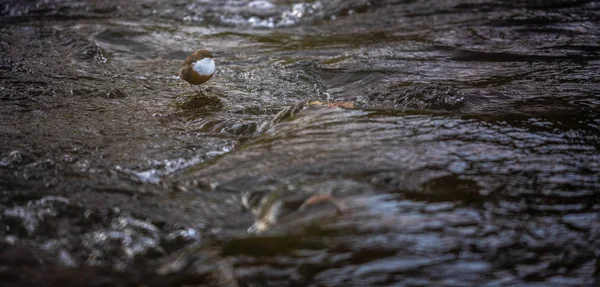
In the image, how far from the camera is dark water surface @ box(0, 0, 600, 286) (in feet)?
7.48

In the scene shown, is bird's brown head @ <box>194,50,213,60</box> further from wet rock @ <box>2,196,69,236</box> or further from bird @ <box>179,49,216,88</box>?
wet rock @ <box>2,196,69,236</box>

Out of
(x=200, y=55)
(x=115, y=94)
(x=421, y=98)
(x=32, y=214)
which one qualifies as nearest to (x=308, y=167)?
(x=32, y=214)

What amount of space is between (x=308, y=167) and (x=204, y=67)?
88.2 inches

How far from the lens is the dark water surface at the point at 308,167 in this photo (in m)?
2.28

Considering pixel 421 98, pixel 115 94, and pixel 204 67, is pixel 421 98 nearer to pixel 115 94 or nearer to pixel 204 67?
pixel 204 67

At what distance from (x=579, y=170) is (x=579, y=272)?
36.1 inches

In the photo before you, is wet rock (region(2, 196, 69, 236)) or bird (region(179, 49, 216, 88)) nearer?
wet rock (region(2, 196, 69, 236))

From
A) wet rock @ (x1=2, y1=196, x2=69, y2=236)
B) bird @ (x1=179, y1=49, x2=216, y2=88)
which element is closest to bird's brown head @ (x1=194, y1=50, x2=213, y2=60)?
bird @ (x1=179, y1=49, x2=216, y2=88)

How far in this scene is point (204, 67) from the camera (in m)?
4.91

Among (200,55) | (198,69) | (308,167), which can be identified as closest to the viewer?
(308,167)

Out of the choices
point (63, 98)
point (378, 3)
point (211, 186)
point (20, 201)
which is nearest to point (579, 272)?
point (211, 186)

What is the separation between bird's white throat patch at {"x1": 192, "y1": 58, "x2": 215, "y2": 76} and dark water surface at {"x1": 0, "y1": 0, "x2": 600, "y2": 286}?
0.21 meters

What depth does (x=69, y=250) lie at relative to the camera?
2.40 meters

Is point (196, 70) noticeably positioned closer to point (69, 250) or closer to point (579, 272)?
point (69, 250)
